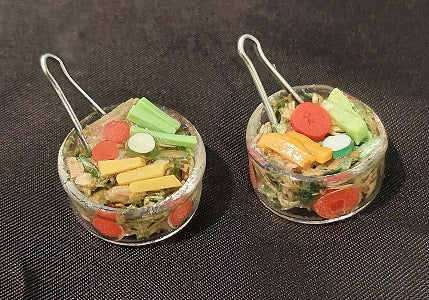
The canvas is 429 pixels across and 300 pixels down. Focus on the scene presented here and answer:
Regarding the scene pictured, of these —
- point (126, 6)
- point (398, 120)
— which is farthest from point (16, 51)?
point (398, 120)

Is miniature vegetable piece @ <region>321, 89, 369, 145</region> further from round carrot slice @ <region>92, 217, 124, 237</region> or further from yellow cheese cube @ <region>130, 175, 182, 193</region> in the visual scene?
round carrot slice @ <region>92, 217, 124, 237</region>

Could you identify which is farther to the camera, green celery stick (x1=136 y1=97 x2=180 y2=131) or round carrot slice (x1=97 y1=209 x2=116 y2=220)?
green celery stick (x1=136 y1=97 x2=180 y2=131)

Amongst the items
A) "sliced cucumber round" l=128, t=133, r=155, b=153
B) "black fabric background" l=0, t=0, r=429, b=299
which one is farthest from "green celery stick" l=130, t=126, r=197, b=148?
"black fabric background" l=0, t=0, r=429, b=299

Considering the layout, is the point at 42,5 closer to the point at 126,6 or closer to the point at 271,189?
the point at 126,6

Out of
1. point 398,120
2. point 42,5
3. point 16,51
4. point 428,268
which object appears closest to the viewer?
point 428,268

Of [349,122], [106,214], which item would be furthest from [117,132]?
[349,122]

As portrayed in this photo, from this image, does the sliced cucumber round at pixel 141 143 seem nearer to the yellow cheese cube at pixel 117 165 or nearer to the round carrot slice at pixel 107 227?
the yellow cheese cube at pixel 117 165
